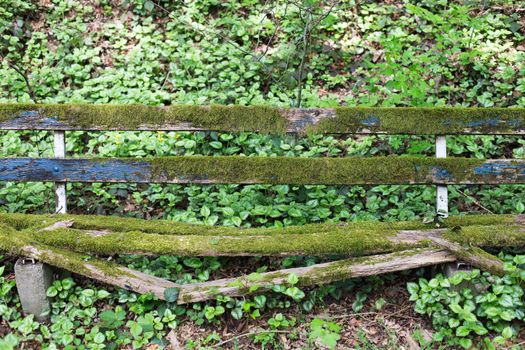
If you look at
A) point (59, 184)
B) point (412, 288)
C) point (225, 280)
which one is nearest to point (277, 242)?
point (225, 280)

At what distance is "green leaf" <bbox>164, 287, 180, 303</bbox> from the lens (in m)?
3.14

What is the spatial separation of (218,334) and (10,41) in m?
5.13

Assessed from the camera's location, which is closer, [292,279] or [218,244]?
[292,279]

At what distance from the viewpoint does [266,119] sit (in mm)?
3939

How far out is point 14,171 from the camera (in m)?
3.84

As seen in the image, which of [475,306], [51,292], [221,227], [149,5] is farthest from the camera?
[149,5]

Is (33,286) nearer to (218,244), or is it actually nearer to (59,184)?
(59,184)

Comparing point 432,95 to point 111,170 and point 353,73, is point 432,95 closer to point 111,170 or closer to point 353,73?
point 353,73

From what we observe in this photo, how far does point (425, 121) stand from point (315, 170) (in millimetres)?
991

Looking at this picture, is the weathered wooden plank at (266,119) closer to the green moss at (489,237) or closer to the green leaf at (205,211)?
the green leaf at (205,211)

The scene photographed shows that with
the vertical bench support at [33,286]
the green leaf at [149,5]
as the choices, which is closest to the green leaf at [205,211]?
the vertical bench support at [33,286]

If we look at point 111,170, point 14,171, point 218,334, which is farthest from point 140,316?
point 14,171

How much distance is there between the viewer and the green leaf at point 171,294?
3.14 metres

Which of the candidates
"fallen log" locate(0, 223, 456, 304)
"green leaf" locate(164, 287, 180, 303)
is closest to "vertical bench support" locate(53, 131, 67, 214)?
"fallen log" locate(0, 223, 456, 304)
